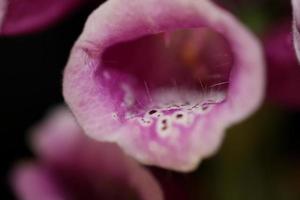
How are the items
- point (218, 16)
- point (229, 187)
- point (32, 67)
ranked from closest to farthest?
point (218, 16) < point (229, 187) < point (32, 67)

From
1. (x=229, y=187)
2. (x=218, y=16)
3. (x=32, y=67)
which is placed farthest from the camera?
(x=32, y=67)

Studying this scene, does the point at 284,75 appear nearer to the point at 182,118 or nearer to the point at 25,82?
the point at 182,118

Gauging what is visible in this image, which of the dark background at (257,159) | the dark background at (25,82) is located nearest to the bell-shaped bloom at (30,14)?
the dark background at (257,159)

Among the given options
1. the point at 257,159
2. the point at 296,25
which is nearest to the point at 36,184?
the point at 257,159

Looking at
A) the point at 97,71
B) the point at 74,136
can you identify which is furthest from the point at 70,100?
the point at 74,136

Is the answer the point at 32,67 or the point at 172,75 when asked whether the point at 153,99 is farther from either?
the point at 32,67

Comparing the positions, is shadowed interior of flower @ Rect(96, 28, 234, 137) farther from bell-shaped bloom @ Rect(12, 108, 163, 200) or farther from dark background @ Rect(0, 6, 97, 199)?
dark background @ Rect(0, 6, 97, 199)

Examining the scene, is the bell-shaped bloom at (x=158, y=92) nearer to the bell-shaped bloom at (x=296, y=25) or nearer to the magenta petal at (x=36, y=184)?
the bell-shaped bloom at (x=296, y=25)
